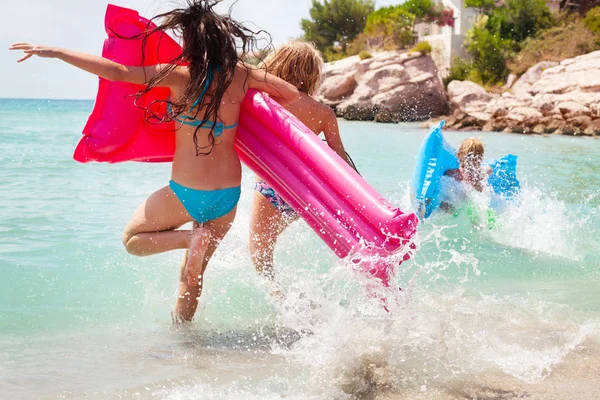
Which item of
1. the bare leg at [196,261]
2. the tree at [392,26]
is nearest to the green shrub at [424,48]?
the tree at [392,26]

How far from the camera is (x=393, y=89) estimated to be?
2586 centimetres

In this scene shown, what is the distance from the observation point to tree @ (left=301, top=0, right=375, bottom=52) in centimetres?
3650

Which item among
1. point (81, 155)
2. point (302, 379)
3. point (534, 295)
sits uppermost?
point (81, 155)

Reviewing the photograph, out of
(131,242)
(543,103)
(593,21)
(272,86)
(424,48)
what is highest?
(272,86)

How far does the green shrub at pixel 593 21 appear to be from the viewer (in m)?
25.5

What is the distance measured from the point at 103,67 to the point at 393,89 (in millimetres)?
23758

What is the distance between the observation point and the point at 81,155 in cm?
344

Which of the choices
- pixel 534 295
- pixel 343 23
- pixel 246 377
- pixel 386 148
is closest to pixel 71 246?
pixel 246 377

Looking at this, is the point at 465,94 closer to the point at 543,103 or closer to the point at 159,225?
the point at 543,103

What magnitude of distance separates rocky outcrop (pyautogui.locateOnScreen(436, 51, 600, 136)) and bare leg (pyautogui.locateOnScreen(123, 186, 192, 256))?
18.0 meters

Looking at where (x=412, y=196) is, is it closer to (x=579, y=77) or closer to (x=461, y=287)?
(x=461, y=287)

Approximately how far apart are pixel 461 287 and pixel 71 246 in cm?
304

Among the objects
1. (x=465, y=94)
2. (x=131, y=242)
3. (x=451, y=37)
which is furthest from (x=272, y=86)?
(x=451, y=37)

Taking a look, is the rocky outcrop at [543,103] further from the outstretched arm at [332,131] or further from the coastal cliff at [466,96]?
the outstretched arm at [332,131]
